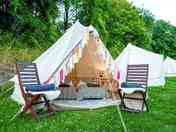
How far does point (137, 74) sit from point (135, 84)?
676 mm

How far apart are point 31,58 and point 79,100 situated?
309cm

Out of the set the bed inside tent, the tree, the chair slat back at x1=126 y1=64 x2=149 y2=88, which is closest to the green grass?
the chair slat back at x1=126 y1=64 x2=149 y2=88

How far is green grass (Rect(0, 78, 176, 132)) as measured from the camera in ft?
22.1

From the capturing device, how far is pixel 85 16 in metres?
21.1

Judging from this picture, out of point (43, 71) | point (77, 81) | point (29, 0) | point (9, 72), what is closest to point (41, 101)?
point (43, 71)

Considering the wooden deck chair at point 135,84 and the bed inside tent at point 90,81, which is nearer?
the wooden deck chair at point 135,84

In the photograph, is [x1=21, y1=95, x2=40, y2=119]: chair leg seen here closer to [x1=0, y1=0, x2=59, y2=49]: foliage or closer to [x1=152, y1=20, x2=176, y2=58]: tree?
[x1=0, y1=0, x2=59, y2=49]: foliage

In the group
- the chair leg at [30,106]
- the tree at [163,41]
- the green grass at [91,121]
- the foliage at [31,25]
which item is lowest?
the green grass at [91,121]

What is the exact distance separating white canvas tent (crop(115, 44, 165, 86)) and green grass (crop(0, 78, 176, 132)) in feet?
19.4

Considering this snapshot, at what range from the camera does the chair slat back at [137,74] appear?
959 cm

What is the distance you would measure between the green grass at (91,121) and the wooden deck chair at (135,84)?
32 cm

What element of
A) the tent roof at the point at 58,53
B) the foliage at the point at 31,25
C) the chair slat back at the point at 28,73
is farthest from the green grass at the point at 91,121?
the foliage at the point at 31,25

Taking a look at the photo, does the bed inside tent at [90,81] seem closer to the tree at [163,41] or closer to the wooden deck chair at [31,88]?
the wooden deck chair at [31,88]

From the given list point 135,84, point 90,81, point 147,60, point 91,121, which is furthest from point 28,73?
point 147,60
